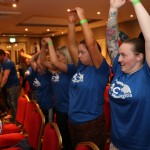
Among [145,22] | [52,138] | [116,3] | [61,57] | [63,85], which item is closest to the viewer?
[145,22]

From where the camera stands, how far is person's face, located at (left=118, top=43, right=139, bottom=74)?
138 centimetres

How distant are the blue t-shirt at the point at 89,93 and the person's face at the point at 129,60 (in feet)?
1.35

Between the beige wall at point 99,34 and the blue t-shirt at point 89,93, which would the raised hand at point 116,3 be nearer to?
the blue t-shirt at point 89,93

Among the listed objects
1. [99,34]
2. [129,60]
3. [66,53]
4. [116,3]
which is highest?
[99,34]

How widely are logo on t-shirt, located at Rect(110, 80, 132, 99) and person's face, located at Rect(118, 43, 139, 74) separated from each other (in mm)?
89

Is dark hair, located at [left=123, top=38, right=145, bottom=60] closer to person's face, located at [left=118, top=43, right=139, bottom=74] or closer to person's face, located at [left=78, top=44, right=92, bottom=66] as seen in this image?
person's face, located at [left=118, top=43, right=139, bottom=74]

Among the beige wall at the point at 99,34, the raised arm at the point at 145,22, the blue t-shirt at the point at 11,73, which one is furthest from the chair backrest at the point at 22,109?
the beige wall at the point at 99,34

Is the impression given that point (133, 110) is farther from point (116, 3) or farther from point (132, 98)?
point (116, 3)

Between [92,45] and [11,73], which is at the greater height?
[92,45]

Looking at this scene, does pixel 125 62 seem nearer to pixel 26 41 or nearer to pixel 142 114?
pixel 142 114

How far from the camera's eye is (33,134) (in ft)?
6.50

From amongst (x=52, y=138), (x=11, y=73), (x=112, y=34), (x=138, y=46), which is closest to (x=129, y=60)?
(x=138, y=46)

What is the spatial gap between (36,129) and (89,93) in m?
0.52

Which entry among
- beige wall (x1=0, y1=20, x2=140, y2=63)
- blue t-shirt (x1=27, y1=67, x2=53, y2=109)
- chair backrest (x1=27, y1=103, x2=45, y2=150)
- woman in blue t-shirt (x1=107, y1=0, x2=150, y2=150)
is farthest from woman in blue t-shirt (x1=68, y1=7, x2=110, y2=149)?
beige wall (x1=0, y1=20, x2=140, y2=63)
